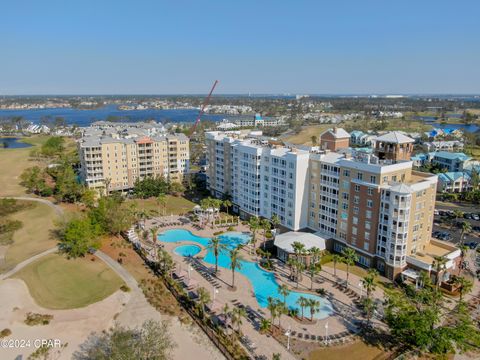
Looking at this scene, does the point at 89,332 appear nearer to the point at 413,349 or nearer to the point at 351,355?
the point at 351,355

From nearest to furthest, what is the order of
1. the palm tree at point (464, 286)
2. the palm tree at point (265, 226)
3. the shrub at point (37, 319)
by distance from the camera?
the shrub at point (37, 319) < the palm tree at point (464, 286) < the palm tree at point (265, 226)

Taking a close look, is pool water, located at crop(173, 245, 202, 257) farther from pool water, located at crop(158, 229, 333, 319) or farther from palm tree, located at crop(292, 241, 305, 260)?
palm tree, located at crop(292, 241, 305, 260)

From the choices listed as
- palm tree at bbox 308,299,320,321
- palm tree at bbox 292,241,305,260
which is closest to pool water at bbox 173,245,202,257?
palm tree at bbox 292,241,305,260

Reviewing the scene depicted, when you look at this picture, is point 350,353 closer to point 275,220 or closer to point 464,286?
point 464,286

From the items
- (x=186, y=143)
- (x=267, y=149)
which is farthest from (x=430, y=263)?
(x=186, y=143)

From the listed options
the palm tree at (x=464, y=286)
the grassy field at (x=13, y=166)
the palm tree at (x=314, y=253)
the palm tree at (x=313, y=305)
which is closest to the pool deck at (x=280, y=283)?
the palm tree at (x=313, y=305)

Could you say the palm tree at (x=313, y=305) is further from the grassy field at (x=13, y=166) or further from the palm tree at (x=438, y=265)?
the grassy field at (x=13, y=166)
